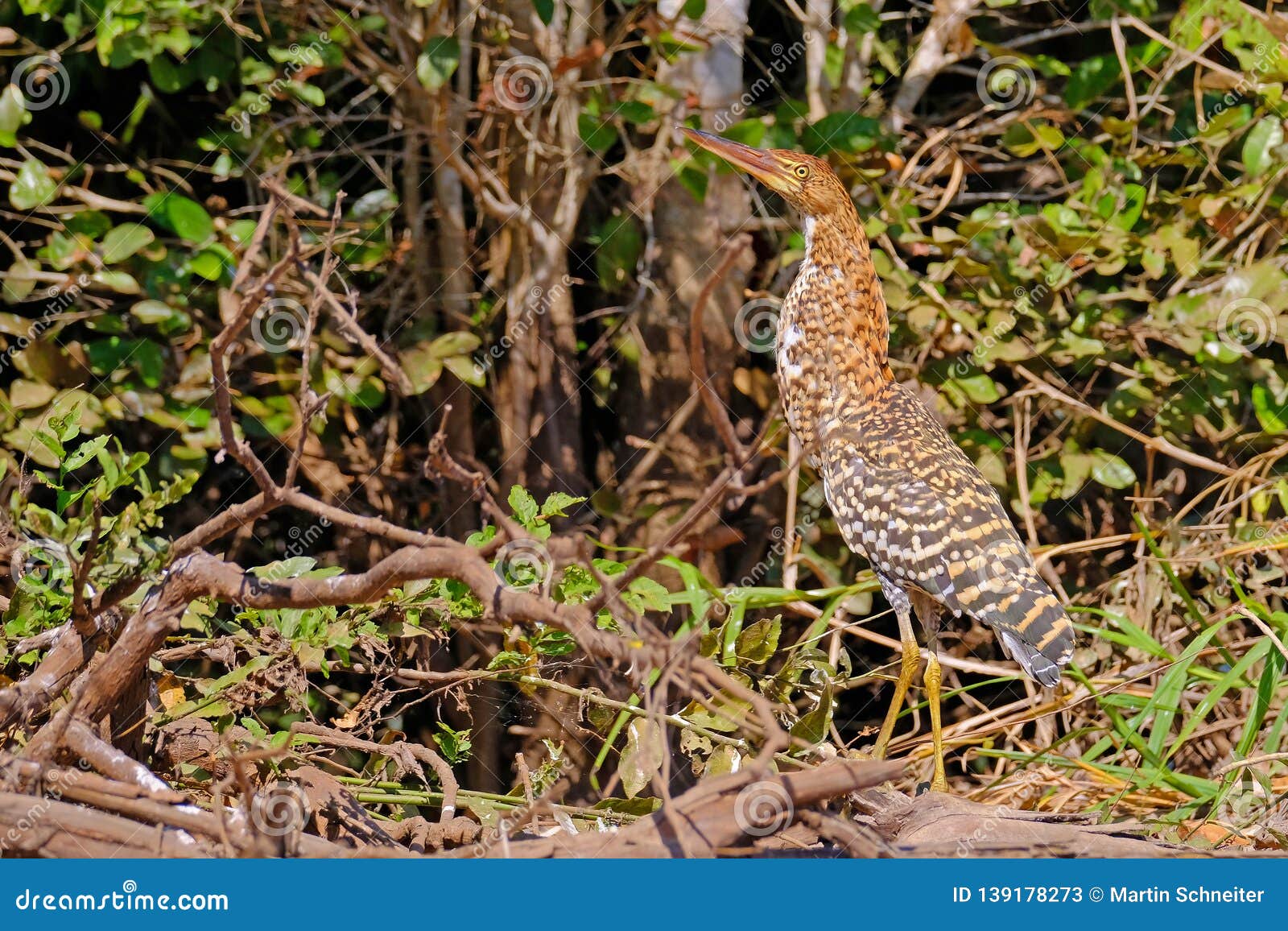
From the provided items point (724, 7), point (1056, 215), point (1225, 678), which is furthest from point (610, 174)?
point (1225, 678)

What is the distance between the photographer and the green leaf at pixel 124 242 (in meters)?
3.85

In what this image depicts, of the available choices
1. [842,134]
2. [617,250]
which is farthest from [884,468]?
[617,250]

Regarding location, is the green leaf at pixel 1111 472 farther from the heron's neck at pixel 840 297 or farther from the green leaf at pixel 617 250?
the green leaf at pixel 617 250

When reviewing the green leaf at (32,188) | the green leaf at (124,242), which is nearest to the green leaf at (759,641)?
the green leaf at (124,242)

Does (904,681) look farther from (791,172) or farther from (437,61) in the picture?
(437,61)

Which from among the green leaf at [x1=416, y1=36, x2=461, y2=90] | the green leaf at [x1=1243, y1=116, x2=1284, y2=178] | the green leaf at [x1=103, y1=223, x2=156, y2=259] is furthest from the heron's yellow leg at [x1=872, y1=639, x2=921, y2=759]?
the green leaf at [x1=103, y1=223, x2=156, y2=259]

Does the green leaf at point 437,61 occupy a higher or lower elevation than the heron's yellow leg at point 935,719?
higher

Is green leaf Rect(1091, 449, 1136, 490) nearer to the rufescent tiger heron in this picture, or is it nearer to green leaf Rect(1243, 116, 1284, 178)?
the rufescent tiger heron

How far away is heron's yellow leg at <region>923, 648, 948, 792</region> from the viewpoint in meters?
2.99

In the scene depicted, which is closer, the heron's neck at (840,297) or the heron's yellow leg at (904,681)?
the heron's yellow leg at (904,681)

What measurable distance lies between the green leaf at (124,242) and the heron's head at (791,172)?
1.68m

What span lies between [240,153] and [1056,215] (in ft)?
8.76

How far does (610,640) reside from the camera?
1.81 metres

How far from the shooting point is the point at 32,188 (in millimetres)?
3807
